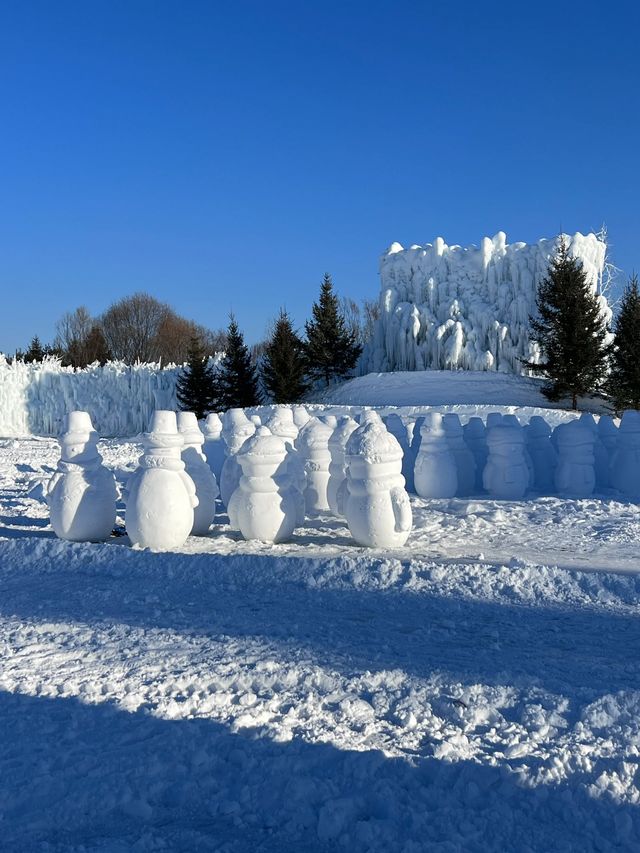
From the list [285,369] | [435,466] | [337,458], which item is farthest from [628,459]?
[285,369]

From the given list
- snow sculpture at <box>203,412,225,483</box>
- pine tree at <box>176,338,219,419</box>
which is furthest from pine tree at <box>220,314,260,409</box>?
snow sculpture at <box>203,412,225,483</box>

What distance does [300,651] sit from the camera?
3373 mm

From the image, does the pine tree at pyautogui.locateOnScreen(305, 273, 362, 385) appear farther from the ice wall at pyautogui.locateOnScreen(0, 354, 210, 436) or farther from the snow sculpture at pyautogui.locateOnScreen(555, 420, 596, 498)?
the snow sculpture at pyautogui.locateOnScreen(555, 420, 596, 498)

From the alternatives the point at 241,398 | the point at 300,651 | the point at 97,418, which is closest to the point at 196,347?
the point at 241,398

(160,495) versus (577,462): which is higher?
(160,495)

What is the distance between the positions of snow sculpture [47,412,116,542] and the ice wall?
19.3 metres

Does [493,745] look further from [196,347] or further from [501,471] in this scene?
[196,347]

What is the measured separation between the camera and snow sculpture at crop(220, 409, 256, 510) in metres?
7.05

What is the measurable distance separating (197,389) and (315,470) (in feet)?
61.6

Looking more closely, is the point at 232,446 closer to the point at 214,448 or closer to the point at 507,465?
the point at 214,448

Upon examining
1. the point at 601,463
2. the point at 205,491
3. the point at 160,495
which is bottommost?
the point at 601,463

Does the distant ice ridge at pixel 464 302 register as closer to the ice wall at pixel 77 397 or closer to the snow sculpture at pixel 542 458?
the ice wall at pixel 77 397

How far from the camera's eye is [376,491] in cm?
548

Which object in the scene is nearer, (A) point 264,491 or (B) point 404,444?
(A) point 264,491
